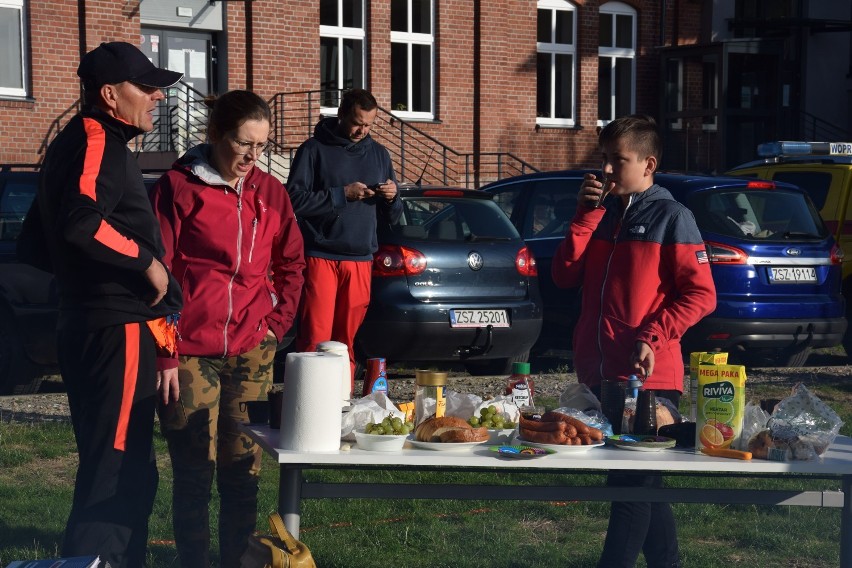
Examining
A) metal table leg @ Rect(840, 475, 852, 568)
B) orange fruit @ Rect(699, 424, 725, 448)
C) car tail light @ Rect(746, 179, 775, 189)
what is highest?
car tail light @ Rect(746, 179, 775, 189)

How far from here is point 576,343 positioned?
4.98 meters

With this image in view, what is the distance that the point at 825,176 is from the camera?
12727mm

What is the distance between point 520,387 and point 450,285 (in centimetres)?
536

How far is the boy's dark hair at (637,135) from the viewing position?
4664 millimetres

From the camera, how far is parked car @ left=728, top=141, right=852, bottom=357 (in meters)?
12.4

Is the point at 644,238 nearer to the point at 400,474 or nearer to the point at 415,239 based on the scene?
the point at 400,474

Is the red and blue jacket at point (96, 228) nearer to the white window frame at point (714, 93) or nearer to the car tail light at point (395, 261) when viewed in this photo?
the car tail light at point (395, 261)

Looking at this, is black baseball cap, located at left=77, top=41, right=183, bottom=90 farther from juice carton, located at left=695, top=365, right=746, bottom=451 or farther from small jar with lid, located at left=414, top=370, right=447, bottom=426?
juice carton, located at left=695, top=365, right=746, bottom=451

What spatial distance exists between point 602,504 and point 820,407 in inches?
112

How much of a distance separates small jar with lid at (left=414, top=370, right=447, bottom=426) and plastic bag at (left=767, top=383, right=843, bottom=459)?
1.06m

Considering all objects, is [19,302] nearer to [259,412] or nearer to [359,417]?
[259,412]

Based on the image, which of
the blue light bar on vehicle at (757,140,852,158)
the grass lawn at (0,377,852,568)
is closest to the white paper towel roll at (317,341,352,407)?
the grass lawn at (0,377,852,568)

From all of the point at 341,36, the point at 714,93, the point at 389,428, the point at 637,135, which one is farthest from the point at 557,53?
the point at 389,428

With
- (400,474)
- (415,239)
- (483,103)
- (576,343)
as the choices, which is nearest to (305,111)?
(483,103)
